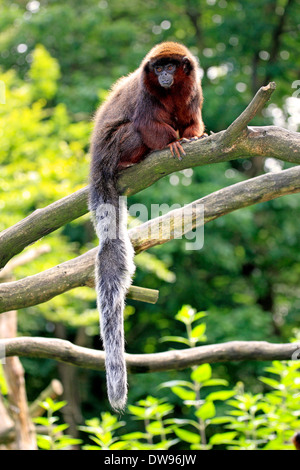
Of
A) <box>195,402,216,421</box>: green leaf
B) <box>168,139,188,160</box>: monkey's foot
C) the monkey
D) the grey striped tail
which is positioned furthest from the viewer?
<box>195,402,216,421</box>: green leaf

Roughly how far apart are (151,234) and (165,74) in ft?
2.88

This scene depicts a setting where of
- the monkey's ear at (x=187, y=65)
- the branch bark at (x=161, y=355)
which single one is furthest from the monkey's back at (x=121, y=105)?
the branch bark at (x=161, y=355)

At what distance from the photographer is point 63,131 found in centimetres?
725

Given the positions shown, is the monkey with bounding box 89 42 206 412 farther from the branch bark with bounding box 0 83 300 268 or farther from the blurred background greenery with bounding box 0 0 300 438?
the blurred background greenery with bounding box 0 0 300 438

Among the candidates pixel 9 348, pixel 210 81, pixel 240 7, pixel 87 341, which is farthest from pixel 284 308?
pixel 9 348

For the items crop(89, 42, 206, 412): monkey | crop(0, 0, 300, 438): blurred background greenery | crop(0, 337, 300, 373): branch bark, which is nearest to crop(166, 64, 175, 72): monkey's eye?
crop(89, 42, 206, 412): monkey

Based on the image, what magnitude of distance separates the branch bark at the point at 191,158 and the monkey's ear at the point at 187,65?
2.09ft

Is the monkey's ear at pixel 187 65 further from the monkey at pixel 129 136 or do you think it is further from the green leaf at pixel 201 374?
the green leaf at pixel 201 374

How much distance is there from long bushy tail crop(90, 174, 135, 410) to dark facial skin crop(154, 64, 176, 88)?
0.58 metres

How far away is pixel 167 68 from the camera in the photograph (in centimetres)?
310

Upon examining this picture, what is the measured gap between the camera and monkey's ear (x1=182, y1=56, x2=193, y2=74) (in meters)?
3.16

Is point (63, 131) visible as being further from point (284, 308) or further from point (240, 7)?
point (284, 308)

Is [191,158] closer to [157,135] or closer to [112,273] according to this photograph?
[157,135]

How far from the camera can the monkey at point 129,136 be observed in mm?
2725
